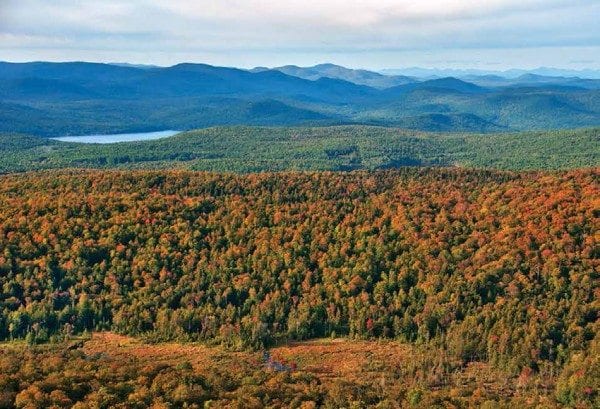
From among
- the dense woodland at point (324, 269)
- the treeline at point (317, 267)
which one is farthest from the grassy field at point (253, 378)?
the treeline at point (317, 267)

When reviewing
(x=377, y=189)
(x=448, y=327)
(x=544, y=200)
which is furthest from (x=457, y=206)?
(x=448, y=327)

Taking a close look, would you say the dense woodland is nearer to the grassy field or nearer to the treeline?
the treeline

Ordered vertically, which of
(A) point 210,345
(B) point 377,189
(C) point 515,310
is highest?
(B) point 377,189

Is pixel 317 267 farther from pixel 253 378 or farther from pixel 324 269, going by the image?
pixel 253 378

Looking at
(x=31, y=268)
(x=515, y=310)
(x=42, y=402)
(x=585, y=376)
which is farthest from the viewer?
(x=31, y=268)

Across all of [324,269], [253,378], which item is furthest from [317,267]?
[253,378]

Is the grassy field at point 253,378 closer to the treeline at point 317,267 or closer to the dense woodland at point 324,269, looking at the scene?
the dense woodland at point 324,269

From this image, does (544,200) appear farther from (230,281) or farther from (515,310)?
(230,281)

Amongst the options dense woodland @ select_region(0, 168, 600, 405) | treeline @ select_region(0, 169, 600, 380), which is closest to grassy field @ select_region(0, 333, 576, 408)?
dense woodland @ select_region(0, 168, 600, 405)
